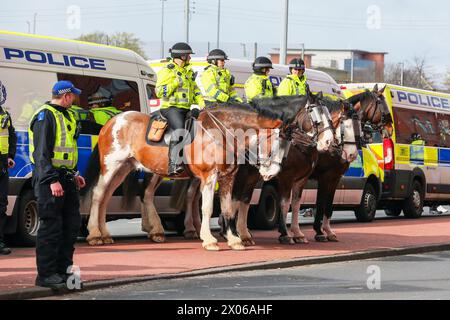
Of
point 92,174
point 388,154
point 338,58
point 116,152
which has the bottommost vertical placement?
point 92,174

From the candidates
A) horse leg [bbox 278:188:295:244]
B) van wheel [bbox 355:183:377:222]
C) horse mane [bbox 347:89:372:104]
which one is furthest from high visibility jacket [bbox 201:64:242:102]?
van wheel [bbox 355:183:377:222]

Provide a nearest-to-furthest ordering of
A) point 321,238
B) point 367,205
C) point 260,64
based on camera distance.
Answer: point 260,64, point 321,238, point 367,205

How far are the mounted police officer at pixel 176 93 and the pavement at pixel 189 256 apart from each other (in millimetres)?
1464

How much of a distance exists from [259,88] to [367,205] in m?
7.78

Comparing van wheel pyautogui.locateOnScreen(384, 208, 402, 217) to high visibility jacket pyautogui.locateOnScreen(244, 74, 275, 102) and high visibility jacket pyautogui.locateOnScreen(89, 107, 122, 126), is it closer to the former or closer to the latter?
high visibility jacket pyautogui.locateOnScreen(244, 74, 275, 102)

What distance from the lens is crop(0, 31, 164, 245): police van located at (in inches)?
613

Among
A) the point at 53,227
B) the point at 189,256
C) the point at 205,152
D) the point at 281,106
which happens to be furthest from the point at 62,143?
the point at 281,106

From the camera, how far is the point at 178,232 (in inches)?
776

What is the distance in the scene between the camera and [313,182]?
72.2 ft

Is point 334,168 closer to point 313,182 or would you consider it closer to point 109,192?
point 313,182

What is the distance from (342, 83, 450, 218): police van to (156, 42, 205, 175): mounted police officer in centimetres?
965
